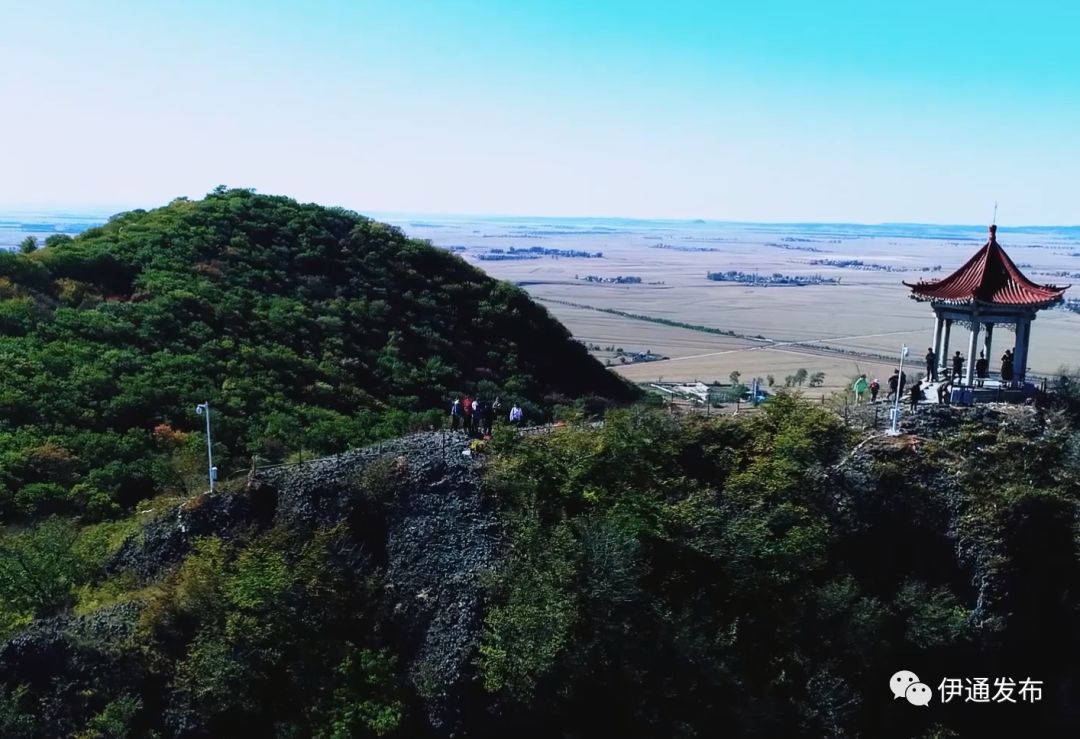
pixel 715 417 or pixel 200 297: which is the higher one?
pixel 200 297

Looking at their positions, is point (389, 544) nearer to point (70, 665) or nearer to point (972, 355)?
point (70, 665)

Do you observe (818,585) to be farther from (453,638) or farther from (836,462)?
(453,638)

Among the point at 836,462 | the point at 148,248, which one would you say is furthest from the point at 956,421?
the point at 148,248

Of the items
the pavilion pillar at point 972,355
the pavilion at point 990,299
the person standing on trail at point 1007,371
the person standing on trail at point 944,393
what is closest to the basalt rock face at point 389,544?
the person standing on trail at point 944,393

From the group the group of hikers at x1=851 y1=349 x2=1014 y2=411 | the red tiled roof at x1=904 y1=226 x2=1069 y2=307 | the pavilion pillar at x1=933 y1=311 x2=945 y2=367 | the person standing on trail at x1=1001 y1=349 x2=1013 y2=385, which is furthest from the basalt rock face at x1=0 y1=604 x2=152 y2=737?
the person standing on trail at x1=1001 y1=349 x2=1013 y2=385

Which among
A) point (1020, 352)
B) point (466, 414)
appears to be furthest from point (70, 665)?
point (1020, 352)

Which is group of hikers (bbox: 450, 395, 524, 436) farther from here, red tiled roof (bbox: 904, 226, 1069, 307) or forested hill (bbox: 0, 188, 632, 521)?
red tiled roof (bbox: 904, 226, 1069, 307)

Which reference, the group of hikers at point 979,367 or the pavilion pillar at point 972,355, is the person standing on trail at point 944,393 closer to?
the pavilion pillar at point 972,355
